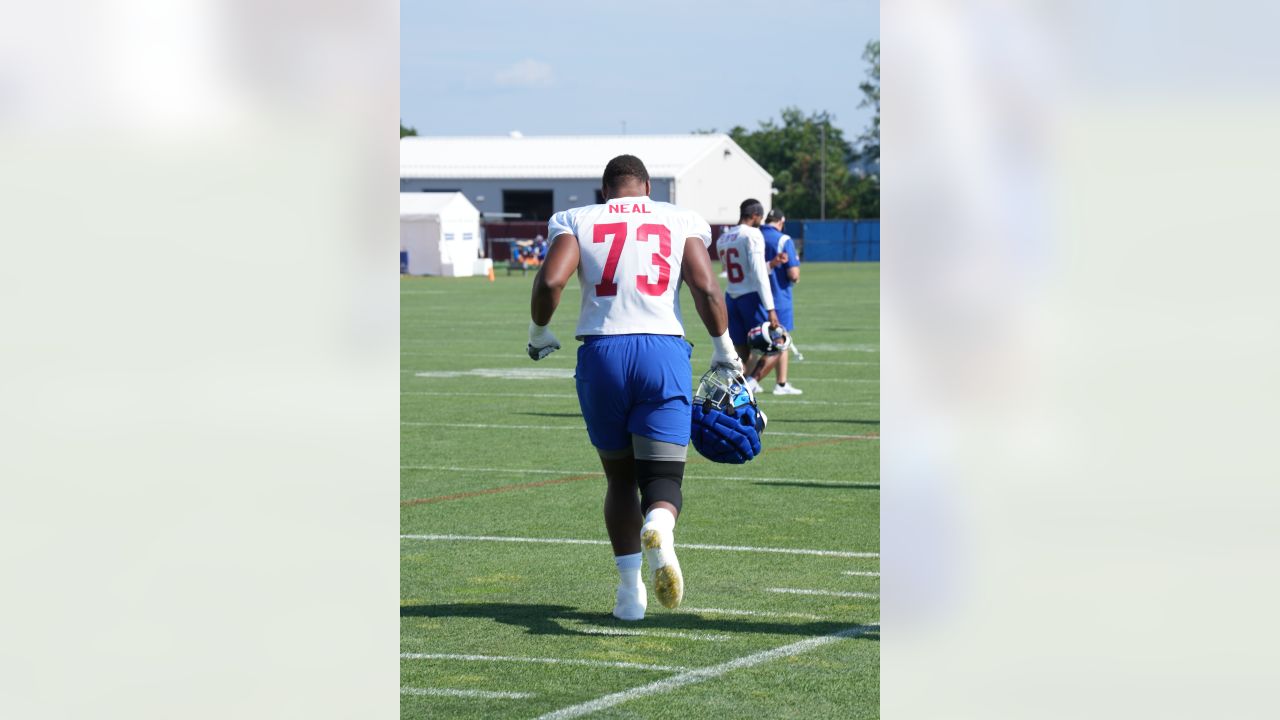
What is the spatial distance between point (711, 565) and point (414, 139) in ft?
284

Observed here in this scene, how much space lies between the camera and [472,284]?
172ft

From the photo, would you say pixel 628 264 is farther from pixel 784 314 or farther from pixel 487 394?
pixel 487 394

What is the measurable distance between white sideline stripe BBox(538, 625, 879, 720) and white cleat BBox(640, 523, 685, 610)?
1.22 feet

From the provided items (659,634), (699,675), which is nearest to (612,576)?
(659,634)

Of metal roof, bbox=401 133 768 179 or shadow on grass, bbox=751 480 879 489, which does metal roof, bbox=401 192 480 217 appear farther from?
shadow on grass, bbox=751 480 879 489

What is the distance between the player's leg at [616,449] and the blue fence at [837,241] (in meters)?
80.5
